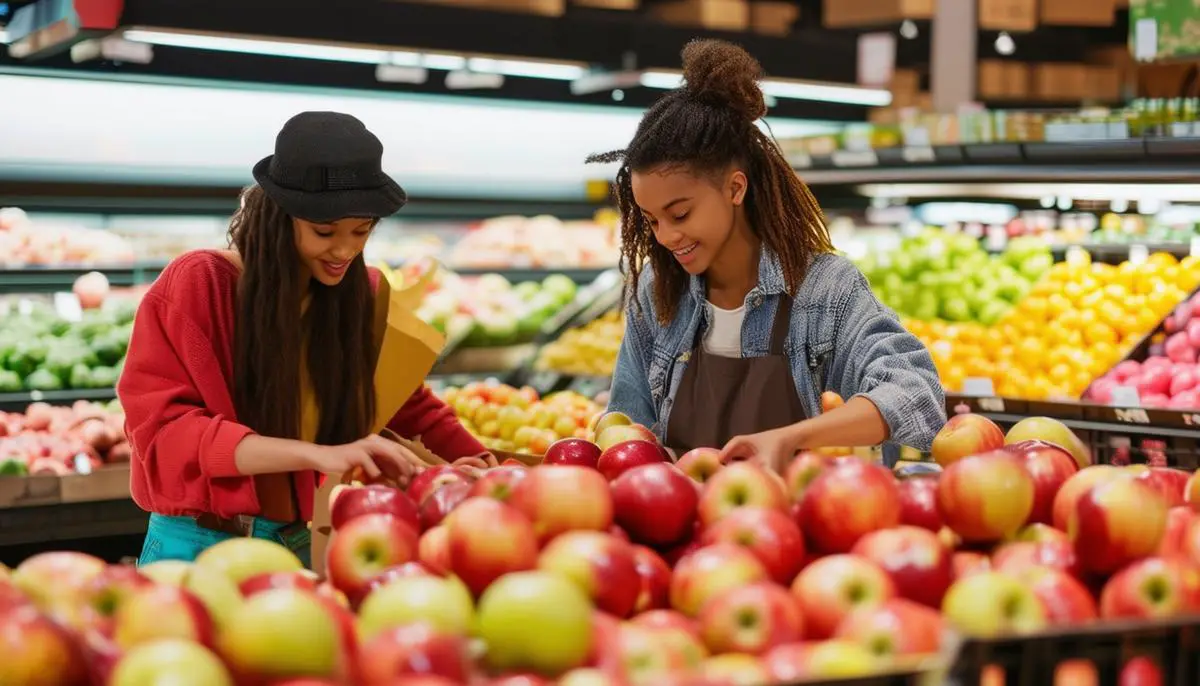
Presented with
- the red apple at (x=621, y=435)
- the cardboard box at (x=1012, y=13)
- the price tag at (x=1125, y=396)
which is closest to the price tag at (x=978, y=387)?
the price tag at (x=1125, y=396)

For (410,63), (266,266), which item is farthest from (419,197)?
(266,266)

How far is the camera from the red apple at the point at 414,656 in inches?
46.1

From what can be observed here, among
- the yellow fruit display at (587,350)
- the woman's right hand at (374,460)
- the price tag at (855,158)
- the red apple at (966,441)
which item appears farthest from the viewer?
the price tag at (855,158)

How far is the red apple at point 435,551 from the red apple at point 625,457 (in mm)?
491

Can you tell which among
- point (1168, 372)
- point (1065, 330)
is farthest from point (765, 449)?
point (1065, 330)

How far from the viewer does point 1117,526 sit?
1.51 meters

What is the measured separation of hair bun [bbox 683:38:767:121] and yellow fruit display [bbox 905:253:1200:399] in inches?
90.1

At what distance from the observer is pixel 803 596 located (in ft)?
4.74

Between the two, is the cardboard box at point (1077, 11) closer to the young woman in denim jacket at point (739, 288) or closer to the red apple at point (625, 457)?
the young woman in denim jacket at point (739, 288)

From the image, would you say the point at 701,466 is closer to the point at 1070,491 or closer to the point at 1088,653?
the point at 1070,491

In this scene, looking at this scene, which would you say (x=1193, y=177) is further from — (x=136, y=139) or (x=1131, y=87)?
(x=1131, y=87)

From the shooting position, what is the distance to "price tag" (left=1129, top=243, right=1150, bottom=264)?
559 centimetres

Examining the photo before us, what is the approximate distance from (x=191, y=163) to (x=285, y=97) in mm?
694

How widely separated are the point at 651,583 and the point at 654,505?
0.16 meters
